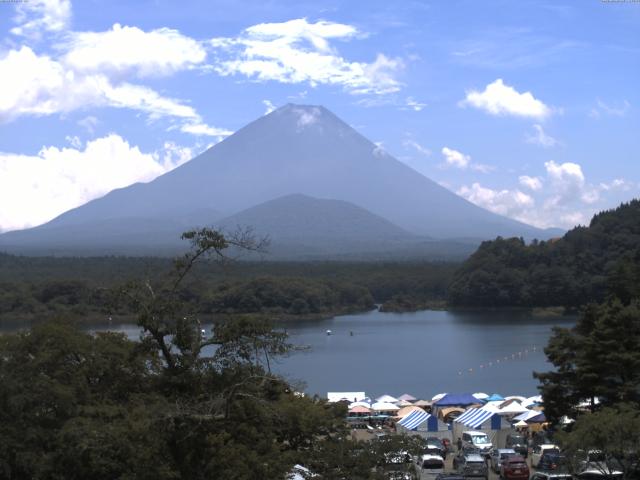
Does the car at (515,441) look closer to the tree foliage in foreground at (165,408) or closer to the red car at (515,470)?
the red car at (515,470)

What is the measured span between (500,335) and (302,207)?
Result: 120107mm

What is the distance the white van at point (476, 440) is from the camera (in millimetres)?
14141

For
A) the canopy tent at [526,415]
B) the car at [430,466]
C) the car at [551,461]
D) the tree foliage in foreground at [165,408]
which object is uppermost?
the tree foliage in foreground at [165,408]

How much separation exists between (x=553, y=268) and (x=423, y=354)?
19161mm

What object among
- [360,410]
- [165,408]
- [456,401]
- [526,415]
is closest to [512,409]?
[526,415]

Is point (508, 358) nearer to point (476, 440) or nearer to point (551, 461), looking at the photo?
point (476, 440)

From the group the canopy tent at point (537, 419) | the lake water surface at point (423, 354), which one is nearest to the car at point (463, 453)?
the canopy tent at point (537, 419)

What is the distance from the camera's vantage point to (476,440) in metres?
14.5

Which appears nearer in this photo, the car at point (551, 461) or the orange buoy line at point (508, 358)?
the car at point (551, 461)

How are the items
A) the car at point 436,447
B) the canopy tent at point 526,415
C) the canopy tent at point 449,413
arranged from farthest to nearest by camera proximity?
the canopy tent at point 449,413 → the canopy tent at point 526,415 → the car at point 436,447

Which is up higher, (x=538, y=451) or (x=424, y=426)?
(x=538, y=451)

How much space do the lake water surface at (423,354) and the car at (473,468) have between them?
8439 millimetres

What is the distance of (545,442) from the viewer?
537 inches

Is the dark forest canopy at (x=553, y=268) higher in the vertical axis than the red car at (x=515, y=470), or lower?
higher
